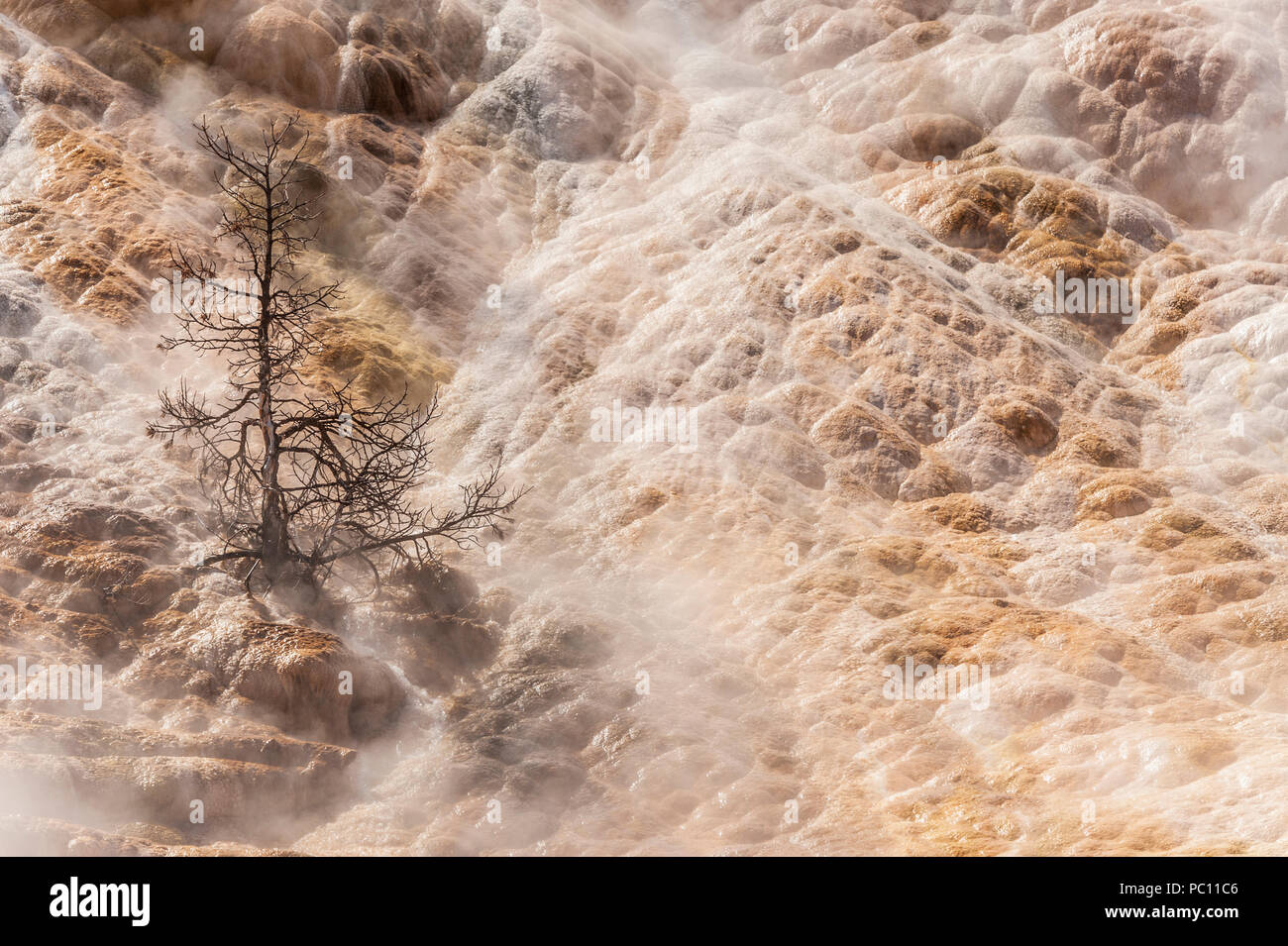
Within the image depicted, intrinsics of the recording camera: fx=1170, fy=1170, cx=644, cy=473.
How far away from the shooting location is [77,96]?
750 inches

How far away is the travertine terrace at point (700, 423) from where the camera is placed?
32.9ft

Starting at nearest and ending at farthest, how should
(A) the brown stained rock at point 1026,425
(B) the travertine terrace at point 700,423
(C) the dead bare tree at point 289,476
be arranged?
(B) the travertine terrace at point 700,423, (C) the dead bare tree at point 289,476, (A) the brown stained rock at point 1026,425

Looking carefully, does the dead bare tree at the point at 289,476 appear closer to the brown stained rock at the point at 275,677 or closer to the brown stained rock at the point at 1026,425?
the brown stained rock at the point at 275,677

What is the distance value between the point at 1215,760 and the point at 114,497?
11.2 metres

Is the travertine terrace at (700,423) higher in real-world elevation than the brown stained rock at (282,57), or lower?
lower

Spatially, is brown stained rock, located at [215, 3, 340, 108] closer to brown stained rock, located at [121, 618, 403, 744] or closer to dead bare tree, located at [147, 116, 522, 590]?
dead bare tree, located at [147, 116, 522, 590]

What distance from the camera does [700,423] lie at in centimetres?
1595

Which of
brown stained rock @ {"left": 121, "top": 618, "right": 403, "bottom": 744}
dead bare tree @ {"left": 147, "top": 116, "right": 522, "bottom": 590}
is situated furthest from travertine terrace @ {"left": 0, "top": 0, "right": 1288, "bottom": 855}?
dead bare tree @ {"left": 147, "top": 116, "right": 522, "bottom": 590}

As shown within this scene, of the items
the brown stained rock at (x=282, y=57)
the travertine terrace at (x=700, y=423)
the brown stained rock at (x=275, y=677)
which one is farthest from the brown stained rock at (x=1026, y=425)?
the brown stained rock at (x=282, y=57)

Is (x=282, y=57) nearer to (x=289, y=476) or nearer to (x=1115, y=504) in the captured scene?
(x=289, y=476)

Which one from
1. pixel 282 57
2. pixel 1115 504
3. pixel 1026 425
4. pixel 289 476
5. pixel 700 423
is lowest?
pixel 1115 504

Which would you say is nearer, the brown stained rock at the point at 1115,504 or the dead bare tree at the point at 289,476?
the dead bare tree at the point at 289,476

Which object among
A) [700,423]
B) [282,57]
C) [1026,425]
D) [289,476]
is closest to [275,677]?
[289,476]

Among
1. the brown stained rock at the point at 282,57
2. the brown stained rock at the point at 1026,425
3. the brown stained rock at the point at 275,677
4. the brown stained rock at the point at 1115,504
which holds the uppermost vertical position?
the brown stained rock at the point at 282,57
